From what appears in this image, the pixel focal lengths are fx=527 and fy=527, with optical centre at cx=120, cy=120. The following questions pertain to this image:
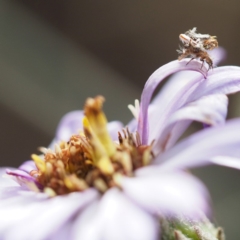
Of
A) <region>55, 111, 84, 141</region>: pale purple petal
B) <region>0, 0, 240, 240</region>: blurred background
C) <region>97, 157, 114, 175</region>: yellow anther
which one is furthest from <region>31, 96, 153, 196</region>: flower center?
<region>0, 0, 240, 240</region>: blurred background

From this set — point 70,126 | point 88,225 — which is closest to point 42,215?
point 88,225

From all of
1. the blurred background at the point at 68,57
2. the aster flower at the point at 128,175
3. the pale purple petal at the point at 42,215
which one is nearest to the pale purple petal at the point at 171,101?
the aster flower at the point at 128,175

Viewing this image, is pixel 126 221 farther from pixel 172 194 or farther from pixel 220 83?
pixel 220 83

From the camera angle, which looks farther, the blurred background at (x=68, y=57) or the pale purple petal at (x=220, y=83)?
the blurred background at (x=68, y=57)

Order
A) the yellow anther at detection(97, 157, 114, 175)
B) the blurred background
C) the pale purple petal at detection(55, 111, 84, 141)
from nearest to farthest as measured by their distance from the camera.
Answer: the yellow anther at detection(97, 157, 114, 175)
the pale purple petal at detection(55, 111, 84, 141)
the blurred background

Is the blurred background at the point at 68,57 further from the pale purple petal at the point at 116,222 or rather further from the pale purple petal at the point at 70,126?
the pale purple petal at the point at 116,222

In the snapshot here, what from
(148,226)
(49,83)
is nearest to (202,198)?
(148,226)

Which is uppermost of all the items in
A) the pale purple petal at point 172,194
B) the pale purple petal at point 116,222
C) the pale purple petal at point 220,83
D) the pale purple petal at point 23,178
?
the pale purple petal at point 220,83

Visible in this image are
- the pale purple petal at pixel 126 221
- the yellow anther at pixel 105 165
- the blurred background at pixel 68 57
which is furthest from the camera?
the blurred background at pixel 68 57

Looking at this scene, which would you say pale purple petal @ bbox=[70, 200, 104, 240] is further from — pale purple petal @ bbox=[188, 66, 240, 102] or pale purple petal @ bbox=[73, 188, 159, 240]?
pale purple petal @ bbox=[188, 66, 240, 102]
